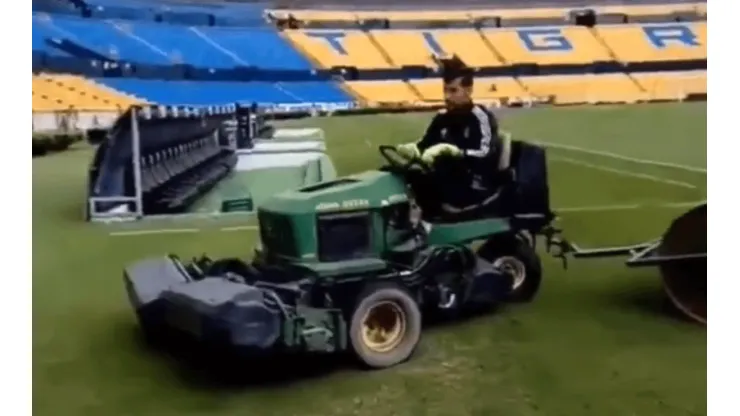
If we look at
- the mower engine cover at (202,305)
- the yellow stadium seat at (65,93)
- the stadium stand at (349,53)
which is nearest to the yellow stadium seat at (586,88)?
the stadium stand at (349,53)

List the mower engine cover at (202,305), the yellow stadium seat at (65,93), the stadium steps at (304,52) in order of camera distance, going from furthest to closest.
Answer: the stadium steps at (304,52)
the yellow stadium seat at (65,93)
the mower engine cover at (202,305)

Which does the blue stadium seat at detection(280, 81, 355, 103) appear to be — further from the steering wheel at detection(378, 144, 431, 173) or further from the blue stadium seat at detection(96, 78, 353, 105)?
A: the steering wheel at detection(378, 144, 431, 173)

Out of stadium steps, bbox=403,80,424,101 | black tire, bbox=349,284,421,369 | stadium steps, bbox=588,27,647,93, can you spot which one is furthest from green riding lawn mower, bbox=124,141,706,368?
stadium steps, bbox=588,27,647,93

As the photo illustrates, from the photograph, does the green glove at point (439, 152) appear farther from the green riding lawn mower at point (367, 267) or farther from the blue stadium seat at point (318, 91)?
the blue stadium seat at point (318, 91)

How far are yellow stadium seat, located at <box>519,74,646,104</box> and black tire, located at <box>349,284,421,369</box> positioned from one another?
44cm

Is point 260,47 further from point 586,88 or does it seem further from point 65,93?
point 586,88

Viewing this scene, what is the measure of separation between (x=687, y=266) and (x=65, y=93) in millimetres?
1093

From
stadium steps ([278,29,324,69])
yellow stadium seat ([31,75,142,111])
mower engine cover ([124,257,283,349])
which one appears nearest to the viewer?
mower engine cover ([124,257,283,349])

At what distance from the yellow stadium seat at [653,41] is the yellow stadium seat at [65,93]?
0.86m

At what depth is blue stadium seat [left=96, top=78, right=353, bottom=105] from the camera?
1649 millimetres

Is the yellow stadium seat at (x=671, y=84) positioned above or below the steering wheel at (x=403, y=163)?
above

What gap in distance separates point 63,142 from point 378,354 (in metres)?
0.59

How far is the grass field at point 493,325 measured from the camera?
1.59 m
